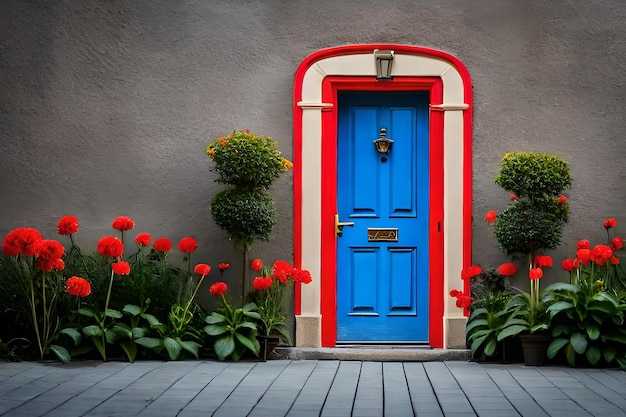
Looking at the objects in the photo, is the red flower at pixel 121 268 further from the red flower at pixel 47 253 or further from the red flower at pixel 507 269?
Answer: the red flower at pixel 507 269

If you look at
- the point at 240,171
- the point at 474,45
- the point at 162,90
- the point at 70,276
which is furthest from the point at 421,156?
the point at 70,276

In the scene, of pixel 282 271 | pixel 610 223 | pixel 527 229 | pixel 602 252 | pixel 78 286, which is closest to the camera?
pixel 78 286

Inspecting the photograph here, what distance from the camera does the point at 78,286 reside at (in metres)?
7.25

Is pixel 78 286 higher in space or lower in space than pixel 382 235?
lower

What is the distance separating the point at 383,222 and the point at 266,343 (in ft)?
5.28

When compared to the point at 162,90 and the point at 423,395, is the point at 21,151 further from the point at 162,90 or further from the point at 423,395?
the point at 423,395

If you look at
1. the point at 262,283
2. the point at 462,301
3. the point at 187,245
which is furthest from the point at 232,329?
the point at 462,301

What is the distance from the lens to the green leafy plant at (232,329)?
763cm

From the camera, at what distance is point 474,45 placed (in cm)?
843

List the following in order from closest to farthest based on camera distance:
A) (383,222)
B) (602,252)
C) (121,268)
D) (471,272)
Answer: (121,268) → (602,252) → (471,272) → (383,222)

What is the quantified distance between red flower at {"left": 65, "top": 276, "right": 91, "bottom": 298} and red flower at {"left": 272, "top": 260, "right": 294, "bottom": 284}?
5.23ft

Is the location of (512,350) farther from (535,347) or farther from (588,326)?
(588,326)

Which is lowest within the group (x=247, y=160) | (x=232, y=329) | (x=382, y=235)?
(x=232, y=329)

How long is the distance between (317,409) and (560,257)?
146 inches
